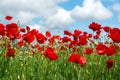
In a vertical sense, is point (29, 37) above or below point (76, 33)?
below

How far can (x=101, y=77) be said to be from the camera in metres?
5.34

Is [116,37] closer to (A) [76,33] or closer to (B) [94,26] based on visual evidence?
(B) [94,26]

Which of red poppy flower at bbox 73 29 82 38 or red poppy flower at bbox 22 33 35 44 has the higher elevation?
red poppy flower at bbox 73 29 82 38

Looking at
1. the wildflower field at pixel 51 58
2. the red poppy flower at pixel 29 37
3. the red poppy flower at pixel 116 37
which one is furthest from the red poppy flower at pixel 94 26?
the red poppy flower at pixel 29 37

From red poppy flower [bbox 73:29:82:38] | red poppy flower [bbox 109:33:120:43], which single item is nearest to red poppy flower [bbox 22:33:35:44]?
red poppy flower [bbox 109:33:120:43]

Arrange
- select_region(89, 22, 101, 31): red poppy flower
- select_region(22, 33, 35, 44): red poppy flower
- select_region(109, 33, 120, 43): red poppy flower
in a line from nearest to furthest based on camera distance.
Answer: select_region(22, 33, 35, 44): red poppy flower, select_region(109, 33, 120, 43): red poppy flower, select_region(89, 22, 101, 31): red poppy flower

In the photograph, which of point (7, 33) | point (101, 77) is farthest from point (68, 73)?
point (7, 33)

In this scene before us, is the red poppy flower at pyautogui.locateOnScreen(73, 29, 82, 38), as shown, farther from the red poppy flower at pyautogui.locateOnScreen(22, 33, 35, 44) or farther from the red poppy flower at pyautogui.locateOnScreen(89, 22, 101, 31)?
the red poppy flower at pyautogui.locateOnScreen(22, 33, 35, 44)

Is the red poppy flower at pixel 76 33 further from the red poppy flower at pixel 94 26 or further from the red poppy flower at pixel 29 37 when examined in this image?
the red poppy flower at pixel 29 37

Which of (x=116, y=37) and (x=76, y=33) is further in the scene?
(x=76, y=33)

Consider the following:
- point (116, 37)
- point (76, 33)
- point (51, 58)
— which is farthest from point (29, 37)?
point (76, 33)

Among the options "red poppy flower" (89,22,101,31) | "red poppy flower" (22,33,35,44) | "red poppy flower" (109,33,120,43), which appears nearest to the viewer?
"red poppy flower" (22,33,35,44)

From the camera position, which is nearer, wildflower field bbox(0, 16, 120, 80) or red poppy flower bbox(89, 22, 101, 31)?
wildflower field bbox(0, 16, 120, 80)

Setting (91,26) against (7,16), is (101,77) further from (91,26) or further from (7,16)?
(7,16)
